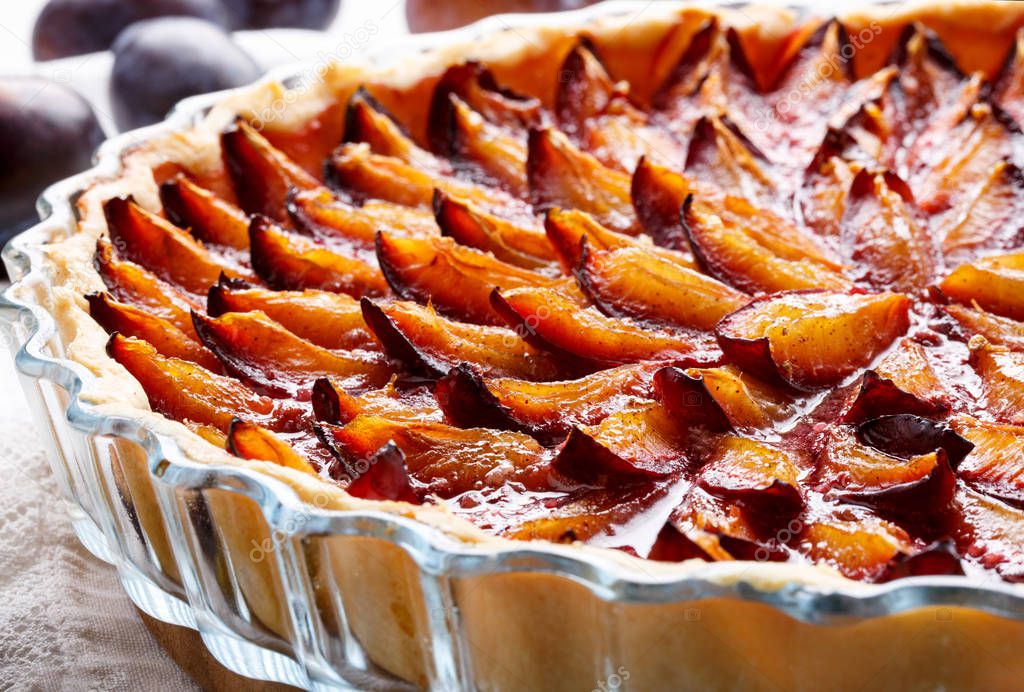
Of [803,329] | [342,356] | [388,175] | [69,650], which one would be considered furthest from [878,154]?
[69,650]

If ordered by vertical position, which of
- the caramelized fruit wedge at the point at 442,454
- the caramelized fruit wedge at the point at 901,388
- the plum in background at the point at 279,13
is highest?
the plum in background at the point at 279,13

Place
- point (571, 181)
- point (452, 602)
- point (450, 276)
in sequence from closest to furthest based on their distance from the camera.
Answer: point (452, 602), point (450, 276), point (571, 181)

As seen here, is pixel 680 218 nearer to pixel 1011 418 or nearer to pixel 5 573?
pixel 1011 418

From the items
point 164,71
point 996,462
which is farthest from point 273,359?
point 164,71

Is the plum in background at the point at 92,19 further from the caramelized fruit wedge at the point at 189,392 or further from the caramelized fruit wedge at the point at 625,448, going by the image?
the caramelized fruit wedge at the point at 625,448

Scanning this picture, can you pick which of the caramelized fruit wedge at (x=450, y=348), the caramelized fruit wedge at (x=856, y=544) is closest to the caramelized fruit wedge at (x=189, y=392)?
the caramelized fruit wedge at (x=450, y=348)

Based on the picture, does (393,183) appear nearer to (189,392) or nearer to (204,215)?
(204,215)

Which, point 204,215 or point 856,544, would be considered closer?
point 856,544
